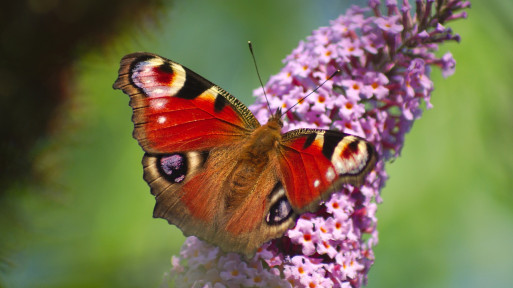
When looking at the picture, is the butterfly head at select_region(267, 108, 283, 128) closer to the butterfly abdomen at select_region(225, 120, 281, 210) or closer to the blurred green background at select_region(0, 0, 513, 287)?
the butterfly abdomen at select_region(225, 120, 281, 210)

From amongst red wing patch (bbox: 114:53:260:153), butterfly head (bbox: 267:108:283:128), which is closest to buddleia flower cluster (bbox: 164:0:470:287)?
butterfly head (bbox: 267:108:283:128)

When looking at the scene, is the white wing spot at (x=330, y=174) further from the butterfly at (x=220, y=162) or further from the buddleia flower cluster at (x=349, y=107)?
the buddleia flower cluster at (x=349, y=107)

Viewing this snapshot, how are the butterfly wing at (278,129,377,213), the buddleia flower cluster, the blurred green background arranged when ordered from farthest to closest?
the blurred green background, the buddleia flower cluster, the butterfly wing at (278,129,377,213)

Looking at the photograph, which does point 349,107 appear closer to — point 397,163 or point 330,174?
point 330,174

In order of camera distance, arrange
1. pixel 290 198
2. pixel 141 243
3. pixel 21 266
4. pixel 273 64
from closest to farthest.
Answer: pixel 290 198
pixel 21 266
pixel 141 243
pixel 273 64

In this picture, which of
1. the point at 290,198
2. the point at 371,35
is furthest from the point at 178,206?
the point at 371,35

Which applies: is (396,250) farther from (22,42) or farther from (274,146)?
(22,42)

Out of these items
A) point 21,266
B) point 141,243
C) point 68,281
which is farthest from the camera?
point 141,243
